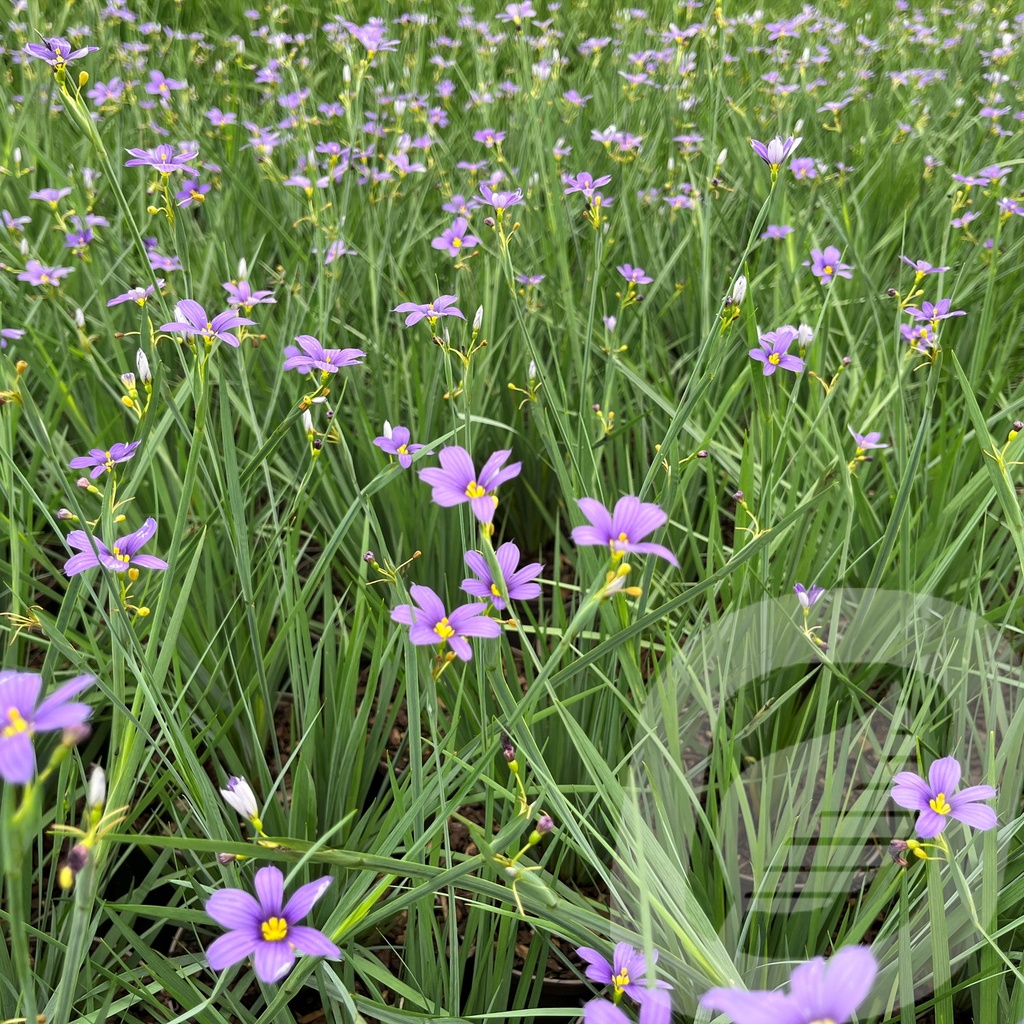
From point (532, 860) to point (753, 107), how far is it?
344cm

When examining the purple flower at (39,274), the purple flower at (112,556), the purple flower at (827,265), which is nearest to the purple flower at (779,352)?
the purple flower at (827,265)

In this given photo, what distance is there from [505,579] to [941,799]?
0.54 m

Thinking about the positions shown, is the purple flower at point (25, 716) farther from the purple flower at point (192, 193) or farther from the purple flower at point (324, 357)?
the purple flower at point (192, 193)

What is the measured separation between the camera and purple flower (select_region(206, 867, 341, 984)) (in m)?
0.64

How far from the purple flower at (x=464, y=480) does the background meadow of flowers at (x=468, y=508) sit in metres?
0.14

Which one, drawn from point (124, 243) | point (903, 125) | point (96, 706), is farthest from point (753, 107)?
point (96, 706)

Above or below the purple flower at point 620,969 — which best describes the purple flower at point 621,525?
above

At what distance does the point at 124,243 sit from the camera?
2.55m

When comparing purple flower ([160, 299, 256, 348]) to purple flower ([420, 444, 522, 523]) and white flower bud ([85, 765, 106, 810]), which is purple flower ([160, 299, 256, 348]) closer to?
purple flower ([420, 444, 522, 523])

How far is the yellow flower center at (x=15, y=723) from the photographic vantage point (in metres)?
0.54

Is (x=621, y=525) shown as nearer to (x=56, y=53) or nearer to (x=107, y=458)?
(x=107, y=458)

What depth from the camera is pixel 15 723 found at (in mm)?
558

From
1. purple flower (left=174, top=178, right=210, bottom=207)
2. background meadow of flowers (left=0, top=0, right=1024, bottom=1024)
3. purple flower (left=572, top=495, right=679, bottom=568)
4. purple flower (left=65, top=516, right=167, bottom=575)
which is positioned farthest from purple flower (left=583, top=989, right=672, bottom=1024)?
purple flower (left=174, top=178, right=210, bottom=207)

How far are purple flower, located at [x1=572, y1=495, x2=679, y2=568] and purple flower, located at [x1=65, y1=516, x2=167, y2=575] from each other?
1.71ft
